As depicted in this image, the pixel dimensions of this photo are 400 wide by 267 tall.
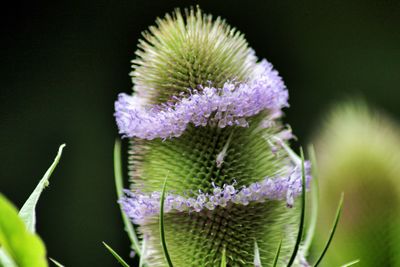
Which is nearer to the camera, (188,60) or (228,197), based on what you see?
(228,197)

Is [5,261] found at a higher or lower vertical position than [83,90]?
higher

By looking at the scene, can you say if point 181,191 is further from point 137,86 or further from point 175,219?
point 137,86

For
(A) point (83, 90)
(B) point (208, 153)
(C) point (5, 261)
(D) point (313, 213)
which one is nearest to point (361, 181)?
(D) point (313, 213)

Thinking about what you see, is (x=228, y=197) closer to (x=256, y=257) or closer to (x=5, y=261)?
(x=256, y=257)

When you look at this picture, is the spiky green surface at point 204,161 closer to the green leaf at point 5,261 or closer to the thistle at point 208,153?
the thistle at point 208,153

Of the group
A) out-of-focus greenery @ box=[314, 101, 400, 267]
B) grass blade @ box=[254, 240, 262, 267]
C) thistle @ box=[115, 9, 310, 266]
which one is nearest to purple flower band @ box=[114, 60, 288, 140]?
thistle @ box=[115, 9, 310, 266]

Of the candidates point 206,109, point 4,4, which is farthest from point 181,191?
point 4,4
